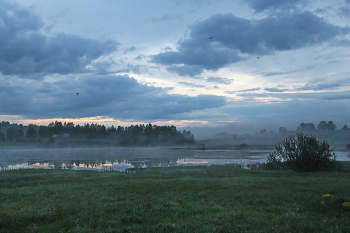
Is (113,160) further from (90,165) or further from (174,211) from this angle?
(174,211)

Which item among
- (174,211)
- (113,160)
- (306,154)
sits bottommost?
(113,160)

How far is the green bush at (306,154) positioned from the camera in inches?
1516

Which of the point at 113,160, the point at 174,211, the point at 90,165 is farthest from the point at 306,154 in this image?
the point at 113,160

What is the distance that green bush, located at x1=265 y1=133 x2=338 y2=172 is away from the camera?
126ft

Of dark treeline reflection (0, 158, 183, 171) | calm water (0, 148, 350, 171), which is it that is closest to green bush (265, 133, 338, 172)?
calm water (0, 148, 350, 171)

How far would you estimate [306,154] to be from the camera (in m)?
38.5

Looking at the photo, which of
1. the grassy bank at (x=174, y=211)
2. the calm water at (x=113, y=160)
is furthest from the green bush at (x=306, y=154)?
the grassy bank at (x=174, y=211)

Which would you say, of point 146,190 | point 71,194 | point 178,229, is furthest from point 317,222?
point 71,194

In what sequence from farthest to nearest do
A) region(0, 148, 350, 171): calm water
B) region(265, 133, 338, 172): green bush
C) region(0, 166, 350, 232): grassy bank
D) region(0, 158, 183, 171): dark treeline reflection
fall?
region(0, 148, 350, 171): calm water, region(0, 158, 183, 171): dark treeline reflection, region(265, 133, 338, 172): green bush, region(0, 166, 350, 232): grassy bank

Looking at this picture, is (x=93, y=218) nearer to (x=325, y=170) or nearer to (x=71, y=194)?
(x=71, y=194)

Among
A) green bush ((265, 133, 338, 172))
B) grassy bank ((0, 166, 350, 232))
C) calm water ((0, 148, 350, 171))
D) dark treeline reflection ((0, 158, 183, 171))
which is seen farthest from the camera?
calm water ((0, 148, 350, 171))

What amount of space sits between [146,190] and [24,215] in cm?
966

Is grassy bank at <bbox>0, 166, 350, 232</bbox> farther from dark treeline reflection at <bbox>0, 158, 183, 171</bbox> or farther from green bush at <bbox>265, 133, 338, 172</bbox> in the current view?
dark treeline reflection at <bbox>0, 158, 183, 171</bbox>

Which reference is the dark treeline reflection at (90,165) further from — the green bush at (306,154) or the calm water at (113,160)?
the green bush at (306,154)
